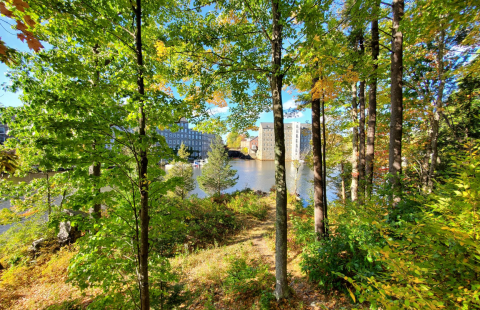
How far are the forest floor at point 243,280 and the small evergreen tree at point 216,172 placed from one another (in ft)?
28.6

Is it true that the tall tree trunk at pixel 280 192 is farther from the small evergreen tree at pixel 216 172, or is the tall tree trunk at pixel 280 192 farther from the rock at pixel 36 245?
the small evergreen tree at pixel 216 172

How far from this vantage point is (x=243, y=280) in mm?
4352

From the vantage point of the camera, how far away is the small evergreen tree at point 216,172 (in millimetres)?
16297

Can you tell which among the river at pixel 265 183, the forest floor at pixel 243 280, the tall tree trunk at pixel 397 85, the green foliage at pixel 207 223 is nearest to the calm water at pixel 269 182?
the river at pixel 265 183

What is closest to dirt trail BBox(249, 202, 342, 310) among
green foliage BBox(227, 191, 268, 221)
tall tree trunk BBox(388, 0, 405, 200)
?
green foliage BBox(227, 191, 268, 221)

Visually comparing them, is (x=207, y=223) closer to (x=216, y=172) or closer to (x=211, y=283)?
(x=211, y=283)

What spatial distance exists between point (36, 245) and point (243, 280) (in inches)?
377

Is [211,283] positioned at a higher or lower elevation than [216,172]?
lower

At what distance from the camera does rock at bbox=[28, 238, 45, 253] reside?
725cm

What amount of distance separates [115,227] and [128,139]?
5.19ft

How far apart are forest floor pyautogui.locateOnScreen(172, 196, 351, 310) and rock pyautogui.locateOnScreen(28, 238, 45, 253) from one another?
6.29m

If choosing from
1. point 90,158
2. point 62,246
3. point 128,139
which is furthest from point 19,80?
point 62,246

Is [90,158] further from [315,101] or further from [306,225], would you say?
[306,225]

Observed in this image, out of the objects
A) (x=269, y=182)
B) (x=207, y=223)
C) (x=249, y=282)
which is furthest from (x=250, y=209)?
(x=269, y=182)
